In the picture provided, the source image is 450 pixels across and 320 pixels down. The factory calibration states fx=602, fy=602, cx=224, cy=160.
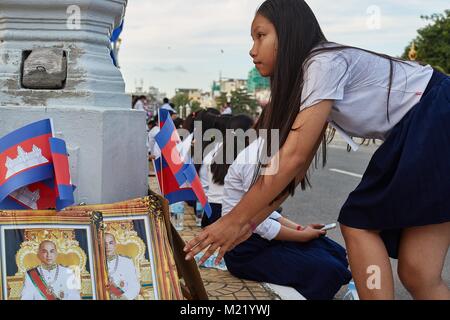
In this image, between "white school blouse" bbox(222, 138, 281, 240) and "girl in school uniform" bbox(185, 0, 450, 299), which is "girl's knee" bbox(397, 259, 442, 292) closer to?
"girl in school uniform" bbox(185, 0, 450, 299)

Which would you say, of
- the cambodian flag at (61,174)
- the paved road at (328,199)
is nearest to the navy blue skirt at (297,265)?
the paved road at (328,199)

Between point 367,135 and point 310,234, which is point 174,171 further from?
point 310,234

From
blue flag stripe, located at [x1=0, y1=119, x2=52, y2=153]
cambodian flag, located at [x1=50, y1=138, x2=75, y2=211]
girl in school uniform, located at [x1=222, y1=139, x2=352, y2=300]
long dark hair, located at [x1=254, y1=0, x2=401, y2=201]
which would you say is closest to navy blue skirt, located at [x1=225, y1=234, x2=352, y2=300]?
girl in school uniform, located at [x1=222, y1=139, x2=352, y2=300]

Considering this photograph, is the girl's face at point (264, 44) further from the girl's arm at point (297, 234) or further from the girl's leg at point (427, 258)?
the girl's arm at point (297, 234)

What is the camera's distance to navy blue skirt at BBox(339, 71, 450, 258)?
2.14m

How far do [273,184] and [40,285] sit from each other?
90 centimetres

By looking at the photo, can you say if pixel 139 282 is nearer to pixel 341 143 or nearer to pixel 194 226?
pixel 194 226

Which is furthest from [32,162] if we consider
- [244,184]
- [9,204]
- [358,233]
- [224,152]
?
[224,152]

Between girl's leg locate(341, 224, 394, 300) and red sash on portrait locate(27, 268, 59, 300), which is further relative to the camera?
girl's leg locate(341, 224, 394, 300)

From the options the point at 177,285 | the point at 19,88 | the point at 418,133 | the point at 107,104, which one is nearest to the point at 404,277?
the point at 418,133

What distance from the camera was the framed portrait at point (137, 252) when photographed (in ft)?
7.43

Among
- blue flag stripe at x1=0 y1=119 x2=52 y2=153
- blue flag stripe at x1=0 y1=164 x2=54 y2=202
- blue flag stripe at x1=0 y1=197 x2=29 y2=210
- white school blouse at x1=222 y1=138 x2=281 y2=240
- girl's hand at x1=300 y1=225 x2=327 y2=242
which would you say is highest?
blue flag stripe at x1=0 y1=119 x2=52 y2=153

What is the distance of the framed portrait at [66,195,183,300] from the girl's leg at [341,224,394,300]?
69 cm

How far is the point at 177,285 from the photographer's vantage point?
233cm
